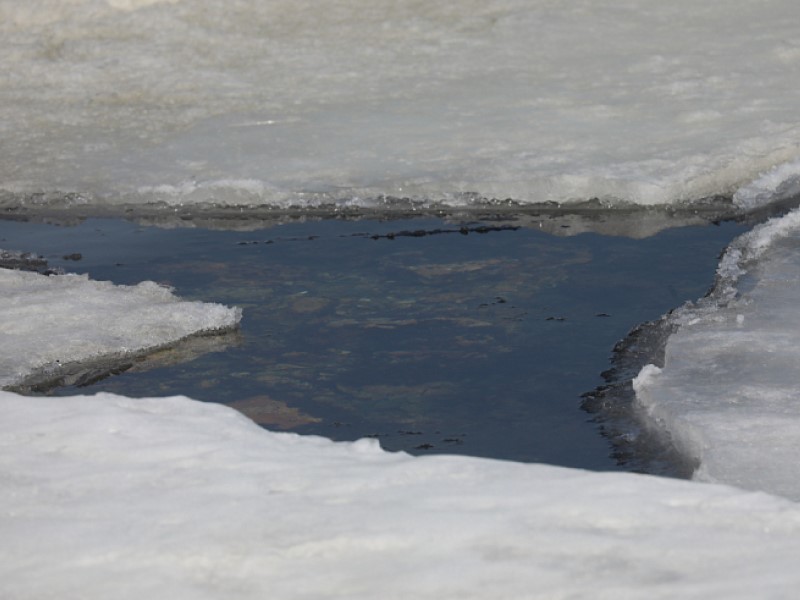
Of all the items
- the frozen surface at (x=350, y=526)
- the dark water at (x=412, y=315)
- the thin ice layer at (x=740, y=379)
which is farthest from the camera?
the dark water at (x=412, y=315)

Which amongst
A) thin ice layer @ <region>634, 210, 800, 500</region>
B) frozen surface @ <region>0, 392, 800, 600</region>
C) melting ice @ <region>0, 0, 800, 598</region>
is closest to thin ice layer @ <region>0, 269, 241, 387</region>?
melting ice @ <region>0, 0, 800, 598</region>

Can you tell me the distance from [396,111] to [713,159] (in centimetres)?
162

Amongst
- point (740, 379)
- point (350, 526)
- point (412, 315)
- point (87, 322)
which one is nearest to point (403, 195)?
point (412, 315)

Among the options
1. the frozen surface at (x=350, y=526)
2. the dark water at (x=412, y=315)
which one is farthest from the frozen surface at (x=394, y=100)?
the frozen surface at (x=350, y=526)

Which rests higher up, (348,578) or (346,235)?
(346,235)

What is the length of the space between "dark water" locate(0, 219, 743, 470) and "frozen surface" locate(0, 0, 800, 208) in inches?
15.6

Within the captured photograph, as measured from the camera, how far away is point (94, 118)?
21.3 feet

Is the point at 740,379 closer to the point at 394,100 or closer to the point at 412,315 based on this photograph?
the point at 412,315

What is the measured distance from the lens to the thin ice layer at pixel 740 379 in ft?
9.83

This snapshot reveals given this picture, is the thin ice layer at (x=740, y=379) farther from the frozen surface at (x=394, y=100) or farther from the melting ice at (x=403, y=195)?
the frozen surface at (x=394, y=100)

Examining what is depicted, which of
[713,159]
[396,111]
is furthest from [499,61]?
[713,159]

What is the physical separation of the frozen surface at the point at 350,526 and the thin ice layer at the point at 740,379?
0.58 m

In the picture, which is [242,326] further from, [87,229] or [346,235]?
[87,229]

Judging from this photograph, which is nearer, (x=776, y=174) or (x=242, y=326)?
(x=242, y=326)
